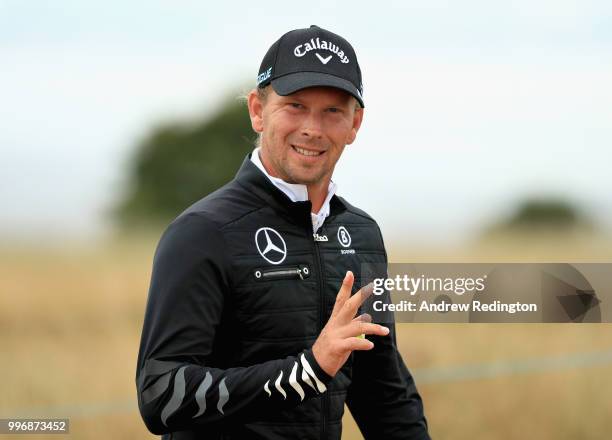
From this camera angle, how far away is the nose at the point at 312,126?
3.21 m

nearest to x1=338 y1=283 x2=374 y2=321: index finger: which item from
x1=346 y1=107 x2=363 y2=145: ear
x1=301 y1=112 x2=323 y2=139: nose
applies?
x1=301 y1=112 x2=323 y2=139: nose

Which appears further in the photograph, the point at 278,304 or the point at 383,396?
the point at 383,396

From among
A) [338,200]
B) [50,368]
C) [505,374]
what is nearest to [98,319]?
[50,368]

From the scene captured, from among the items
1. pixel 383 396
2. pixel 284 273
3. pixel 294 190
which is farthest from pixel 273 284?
pixel 383 396

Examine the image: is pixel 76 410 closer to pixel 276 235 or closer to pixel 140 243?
pixel 276 235

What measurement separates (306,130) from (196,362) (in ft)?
2.87

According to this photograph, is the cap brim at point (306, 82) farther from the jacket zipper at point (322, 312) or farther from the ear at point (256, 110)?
the jacket zipper at point (322, 312)

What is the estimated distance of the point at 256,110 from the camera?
3.44 metres

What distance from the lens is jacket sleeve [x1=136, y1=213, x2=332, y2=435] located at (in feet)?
9.59

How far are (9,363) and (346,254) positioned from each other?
9069 millimetres

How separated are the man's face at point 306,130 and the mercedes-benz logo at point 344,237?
0.28 meters

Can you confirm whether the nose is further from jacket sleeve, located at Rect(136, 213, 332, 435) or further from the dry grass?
the dry grass

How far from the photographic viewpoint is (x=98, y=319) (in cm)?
1447

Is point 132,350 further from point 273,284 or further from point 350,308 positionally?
point 350,308
